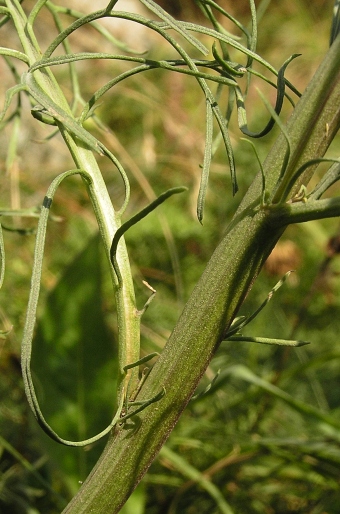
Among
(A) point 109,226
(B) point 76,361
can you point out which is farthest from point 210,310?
(B) point 76,361

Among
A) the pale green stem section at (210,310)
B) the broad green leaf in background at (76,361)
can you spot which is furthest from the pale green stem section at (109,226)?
the broad green leaf in background at (76,361)

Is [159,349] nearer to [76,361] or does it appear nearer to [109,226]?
[76,361]

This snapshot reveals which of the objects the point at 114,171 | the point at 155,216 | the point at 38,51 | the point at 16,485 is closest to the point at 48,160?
the point at 114,171

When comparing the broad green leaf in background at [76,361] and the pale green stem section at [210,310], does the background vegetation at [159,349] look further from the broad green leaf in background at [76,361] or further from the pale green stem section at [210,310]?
the pale green stem section at [210,310]

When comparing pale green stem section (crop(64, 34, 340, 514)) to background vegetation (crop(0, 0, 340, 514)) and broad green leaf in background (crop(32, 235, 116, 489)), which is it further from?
broad green leaf in background (crop(32, 235, 116, 489))

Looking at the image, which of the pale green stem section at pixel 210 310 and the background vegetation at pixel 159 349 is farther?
the background vegetation at pixel 159 349

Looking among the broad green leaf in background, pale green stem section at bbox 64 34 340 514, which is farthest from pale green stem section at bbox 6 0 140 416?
the broad green leaf in background
